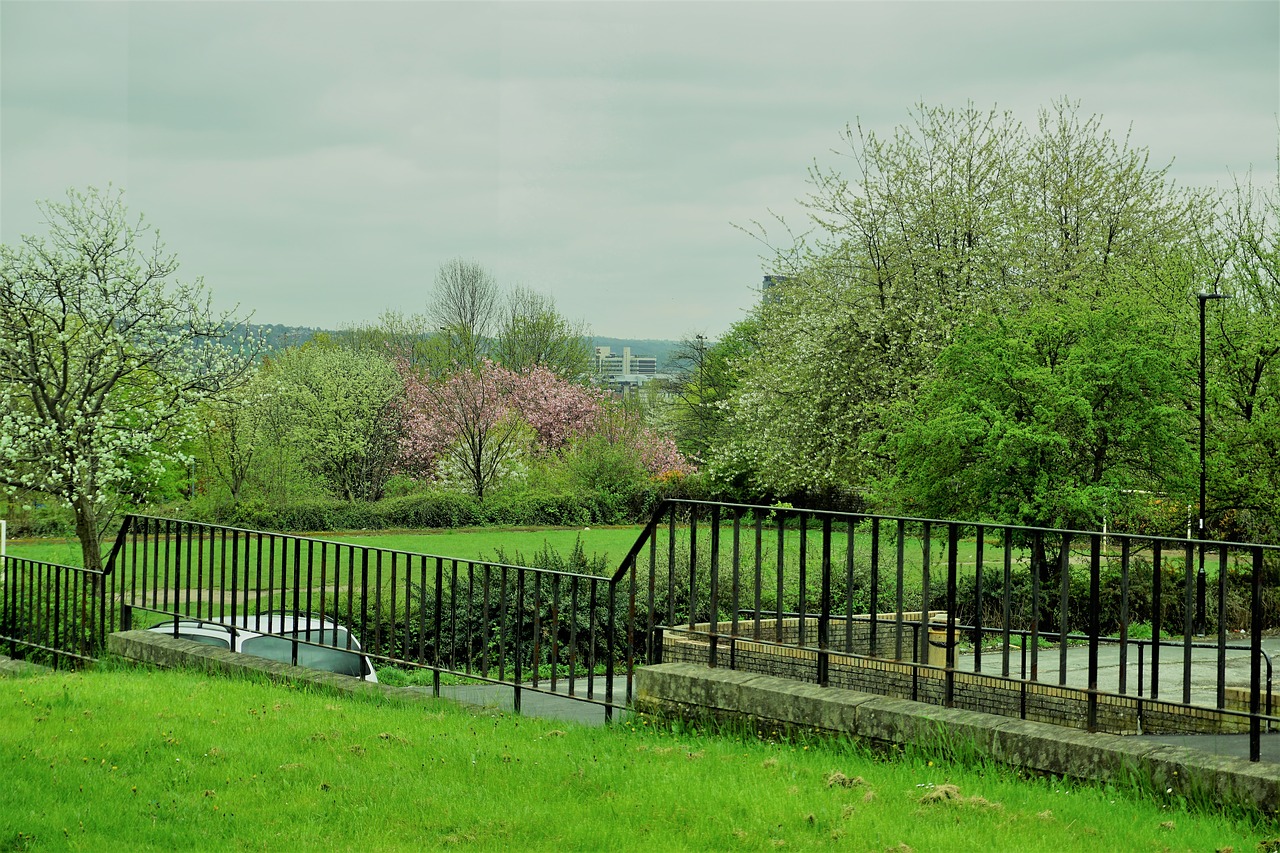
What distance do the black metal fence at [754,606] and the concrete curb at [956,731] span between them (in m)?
0.23

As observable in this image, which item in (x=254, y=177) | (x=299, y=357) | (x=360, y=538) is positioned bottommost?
(x=360, y=538)

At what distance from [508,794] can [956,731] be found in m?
2.02

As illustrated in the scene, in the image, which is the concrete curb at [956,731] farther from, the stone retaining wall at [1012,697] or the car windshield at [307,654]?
the car windshield at [307,654]

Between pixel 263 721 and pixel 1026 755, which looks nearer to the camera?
pixel 1026 755

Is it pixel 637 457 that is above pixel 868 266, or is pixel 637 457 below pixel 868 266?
below

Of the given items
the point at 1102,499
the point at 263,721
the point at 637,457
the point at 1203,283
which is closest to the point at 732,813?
the point at 263,721

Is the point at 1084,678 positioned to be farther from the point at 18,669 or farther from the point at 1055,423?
the point at 18,669

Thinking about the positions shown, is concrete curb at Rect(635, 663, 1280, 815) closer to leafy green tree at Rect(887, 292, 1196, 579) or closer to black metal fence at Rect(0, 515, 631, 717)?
black metal fence at Rect(0, 515, 631, 717)

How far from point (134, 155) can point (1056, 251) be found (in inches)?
1830

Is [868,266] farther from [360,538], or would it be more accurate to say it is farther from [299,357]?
[299,357]

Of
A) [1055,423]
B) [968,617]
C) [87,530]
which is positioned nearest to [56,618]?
[87,530]

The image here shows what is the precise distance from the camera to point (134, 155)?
57625 millimetres

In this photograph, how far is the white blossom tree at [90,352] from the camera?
60.4ft

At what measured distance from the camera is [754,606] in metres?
6.17
